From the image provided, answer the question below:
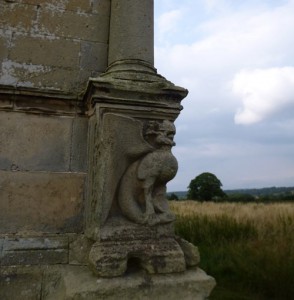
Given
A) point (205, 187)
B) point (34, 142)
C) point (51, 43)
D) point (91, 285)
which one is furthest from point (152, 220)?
point (205, 187)

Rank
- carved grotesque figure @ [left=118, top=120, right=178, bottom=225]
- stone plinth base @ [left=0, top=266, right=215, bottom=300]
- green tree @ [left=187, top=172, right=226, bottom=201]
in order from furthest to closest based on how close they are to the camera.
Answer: green tree @ [left=187, top=172, right=226, bottom=201]
carved grotesque figure @ [left=118, top=120, right=178, bottom=225]
stone plinth base @ [left=0, top=266, right=215, bottom=300]

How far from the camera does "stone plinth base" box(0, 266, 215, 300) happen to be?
1.88 metres

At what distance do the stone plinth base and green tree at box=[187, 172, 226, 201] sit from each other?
3717cm

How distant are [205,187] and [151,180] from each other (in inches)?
1522

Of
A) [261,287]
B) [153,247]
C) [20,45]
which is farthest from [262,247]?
[20,45]

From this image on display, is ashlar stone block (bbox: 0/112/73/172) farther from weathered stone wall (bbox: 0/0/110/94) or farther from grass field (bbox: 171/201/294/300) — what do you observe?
grass field (bbox: 171/201/294/300)

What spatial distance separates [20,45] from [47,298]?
1.89 meters

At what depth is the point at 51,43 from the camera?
2604mm

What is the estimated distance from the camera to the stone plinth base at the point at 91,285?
6.17 ft

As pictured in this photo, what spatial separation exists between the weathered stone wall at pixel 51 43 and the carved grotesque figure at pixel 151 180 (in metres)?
0.77

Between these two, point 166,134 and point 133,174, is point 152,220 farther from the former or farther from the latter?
point 166,134

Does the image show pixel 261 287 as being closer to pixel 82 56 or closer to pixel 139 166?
pixel 139 166

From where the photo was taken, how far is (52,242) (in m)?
2.31

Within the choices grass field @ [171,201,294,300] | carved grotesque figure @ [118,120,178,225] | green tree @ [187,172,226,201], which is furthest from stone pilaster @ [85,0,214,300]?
green tree @ [187,172,226,201]
